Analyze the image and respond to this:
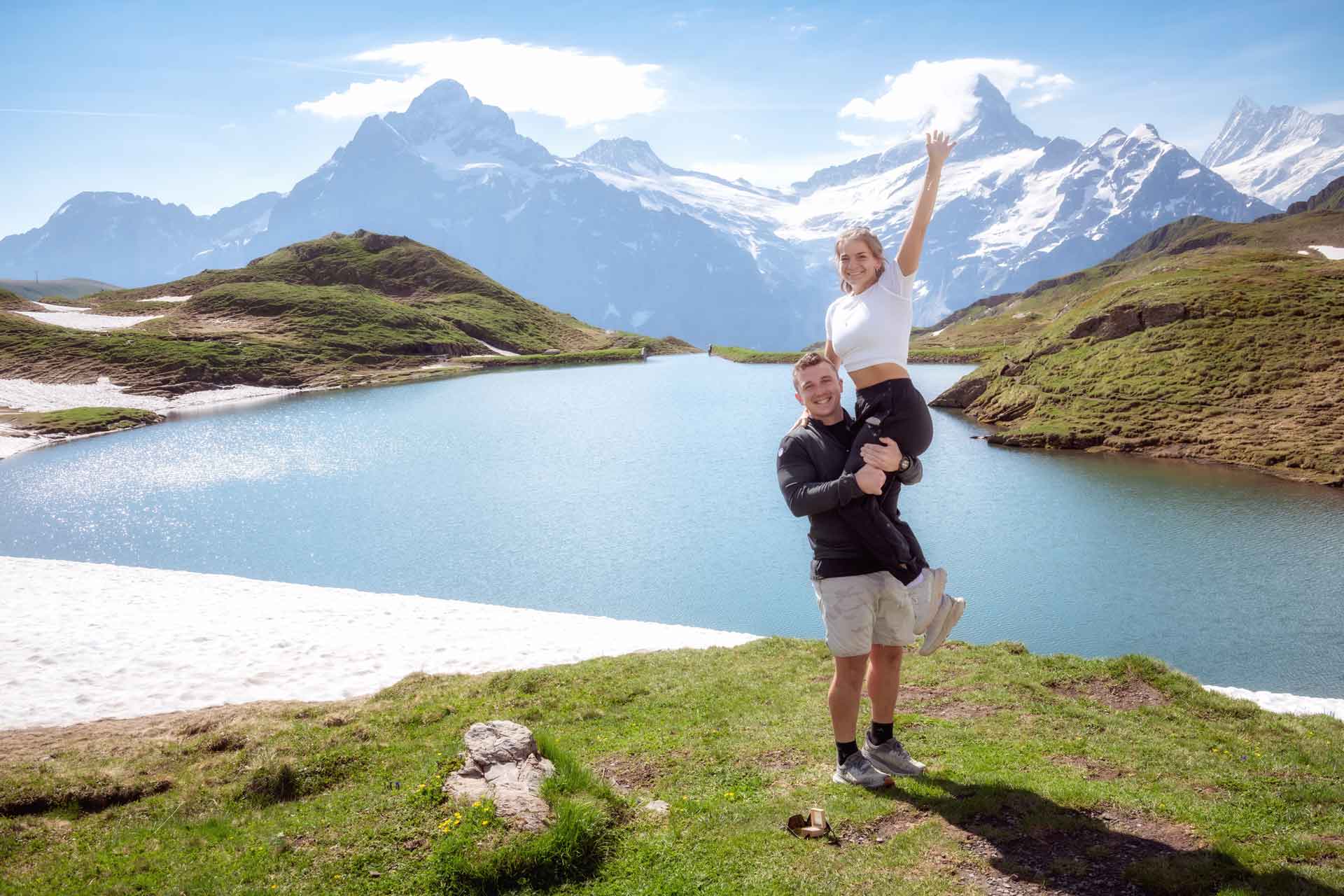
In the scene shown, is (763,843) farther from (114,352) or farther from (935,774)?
(114,352)

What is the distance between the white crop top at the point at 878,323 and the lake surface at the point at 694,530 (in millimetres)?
18035

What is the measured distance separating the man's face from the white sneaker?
5.98ft

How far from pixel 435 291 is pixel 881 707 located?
627 feet

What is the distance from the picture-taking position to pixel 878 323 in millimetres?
7586

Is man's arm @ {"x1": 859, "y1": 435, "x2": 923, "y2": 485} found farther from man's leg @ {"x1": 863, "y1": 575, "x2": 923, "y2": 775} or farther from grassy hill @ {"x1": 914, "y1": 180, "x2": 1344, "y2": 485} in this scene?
grassy hill @ {"x1": 914, "y1": 180, "x2": 1344, "y2": 485}

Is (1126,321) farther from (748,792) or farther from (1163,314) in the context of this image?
(748,792)

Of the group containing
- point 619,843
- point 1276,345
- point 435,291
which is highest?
point 435,291

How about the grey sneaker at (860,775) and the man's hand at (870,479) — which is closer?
the man's hand at (870,479)

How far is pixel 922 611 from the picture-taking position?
7824mm

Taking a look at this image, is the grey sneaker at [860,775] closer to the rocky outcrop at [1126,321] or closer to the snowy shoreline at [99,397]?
the rocky outcrop at [1126,321]

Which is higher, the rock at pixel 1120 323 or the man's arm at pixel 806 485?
the rock at pixel 1120 323

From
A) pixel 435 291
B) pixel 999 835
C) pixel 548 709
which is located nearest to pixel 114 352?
pixel 435 291

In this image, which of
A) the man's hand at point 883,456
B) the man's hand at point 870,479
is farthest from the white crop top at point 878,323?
the man's hand at point 870,479

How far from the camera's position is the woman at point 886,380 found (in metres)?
7.47
